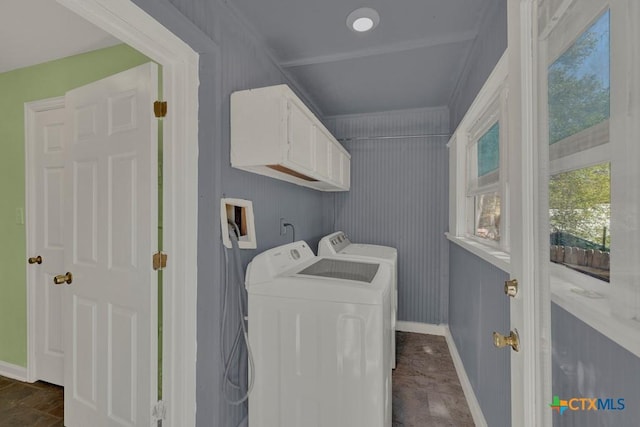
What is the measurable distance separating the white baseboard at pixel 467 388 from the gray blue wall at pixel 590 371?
48.6 inches

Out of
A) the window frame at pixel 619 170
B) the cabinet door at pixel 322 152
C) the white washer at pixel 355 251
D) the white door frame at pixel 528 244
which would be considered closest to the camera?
the window frame at pixel 619 170

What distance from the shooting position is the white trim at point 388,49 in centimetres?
174

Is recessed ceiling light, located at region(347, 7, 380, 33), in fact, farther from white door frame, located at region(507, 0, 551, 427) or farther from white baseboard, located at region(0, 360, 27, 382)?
white baseboard, located at region(0, 360, 27, 382)

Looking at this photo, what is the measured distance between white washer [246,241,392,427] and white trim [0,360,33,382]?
2.04 meters

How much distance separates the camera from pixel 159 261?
1354 mm

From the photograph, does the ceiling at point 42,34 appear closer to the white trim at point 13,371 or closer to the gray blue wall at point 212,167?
the gray blue wall at point 212,167

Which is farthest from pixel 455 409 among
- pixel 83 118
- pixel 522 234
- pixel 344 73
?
pixel 83 118

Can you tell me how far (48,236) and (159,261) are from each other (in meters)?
1.45

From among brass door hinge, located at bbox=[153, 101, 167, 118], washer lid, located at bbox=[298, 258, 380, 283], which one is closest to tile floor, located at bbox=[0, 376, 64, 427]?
washer lid, located at bbox=[298, 258, 380, 283]

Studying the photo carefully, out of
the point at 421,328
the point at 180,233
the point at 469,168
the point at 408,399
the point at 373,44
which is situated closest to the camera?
the point at 180,233

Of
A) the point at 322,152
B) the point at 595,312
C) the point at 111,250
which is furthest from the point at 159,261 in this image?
the point at 595,312

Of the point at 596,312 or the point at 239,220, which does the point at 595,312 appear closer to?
the point at 596,312

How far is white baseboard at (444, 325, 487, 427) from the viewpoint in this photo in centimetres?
165

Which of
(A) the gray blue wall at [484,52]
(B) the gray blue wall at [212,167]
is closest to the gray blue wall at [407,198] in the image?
(A) the gray blue wall at [484,52]
